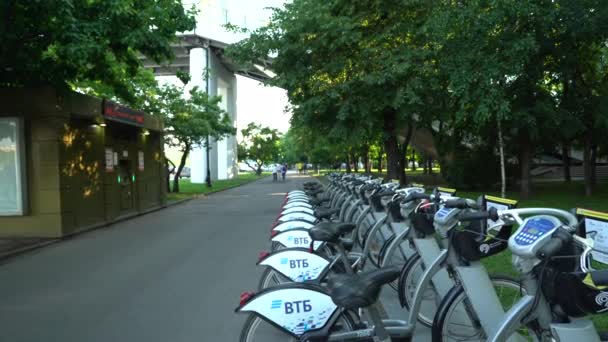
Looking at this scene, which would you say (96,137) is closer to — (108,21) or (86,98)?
(86,98)

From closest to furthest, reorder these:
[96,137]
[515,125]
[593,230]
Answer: [593,230] < [96,137] < [515,125]

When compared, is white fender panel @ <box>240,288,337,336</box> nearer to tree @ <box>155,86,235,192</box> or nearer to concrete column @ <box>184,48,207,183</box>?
tree @ <box>155,86,235,192</box>

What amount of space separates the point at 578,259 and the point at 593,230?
95 cm

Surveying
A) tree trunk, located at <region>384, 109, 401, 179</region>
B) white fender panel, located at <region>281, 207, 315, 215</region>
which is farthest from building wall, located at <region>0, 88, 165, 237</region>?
tree trunk, located at <region>384, 109, 401, 179</region>

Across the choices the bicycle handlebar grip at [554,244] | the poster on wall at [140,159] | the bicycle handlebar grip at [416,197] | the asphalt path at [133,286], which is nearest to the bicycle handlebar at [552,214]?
the bicycle handlebar grip at [554,244]

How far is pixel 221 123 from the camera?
2997 cm

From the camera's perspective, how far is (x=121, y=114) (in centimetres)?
1462

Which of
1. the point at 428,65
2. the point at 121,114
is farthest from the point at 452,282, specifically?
the point at 121,114

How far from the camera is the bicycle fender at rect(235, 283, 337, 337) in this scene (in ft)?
10.3

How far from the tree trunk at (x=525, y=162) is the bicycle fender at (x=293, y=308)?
16.3m

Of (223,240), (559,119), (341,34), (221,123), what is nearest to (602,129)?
(559,119)

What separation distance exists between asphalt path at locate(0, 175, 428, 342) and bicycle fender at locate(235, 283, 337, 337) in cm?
166

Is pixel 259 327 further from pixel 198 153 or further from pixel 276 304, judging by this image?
pixel 198 153

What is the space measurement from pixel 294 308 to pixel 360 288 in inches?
26.4
